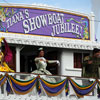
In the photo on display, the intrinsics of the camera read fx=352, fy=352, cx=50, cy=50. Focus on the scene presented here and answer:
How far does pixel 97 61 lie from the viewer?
40.6ft

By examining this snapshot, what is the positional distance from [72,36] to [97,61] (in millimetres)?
4628

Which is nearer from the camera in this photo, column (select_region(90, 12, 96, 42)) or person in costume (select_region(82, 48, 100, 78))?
person in costume (select_region(82, 48, 100, 78))

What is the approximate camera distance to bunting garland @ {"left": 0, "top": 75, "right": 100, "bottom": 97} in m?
10.3

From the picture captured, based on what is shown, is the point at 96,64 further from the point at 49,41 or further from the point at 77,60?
the point at 77,60

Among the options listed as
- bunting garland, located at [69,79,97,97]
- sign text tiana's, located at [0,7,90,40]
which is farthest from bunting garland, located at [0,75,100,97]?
sign text tiana's, located at [0,7,90,40]

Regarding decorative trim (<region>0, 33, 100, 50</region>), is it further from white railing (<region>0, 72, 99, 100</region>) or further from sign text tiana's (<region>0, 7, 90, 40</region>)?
white railing (<region>0, 72, 99, 100</region>)

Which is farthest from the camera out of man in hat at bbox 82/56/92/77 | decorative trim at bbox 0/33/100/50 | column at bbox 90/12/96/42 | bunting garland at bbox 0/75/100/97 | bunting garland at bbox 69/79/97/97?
column at bbox 90/12/96/42

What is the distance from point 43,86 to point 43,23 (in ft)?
18.5

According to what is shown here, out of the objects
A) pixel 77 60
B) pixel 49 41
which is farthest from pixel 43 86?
pixel 77 60

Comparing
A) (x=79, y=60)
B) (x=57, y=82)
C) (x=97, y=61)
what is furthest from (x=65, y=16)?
(x=57, y=82)

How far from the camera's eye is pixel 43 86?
10867 mm

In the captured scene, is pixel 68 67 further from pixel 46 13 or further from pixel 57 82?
pixel 57 82

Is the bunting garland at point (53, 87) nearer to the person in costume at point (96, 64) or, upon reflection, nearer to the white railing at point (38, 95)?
the white railing at point (38, 95)

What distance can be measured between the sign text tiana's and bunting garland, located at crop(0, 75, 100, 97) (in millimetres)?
4591
